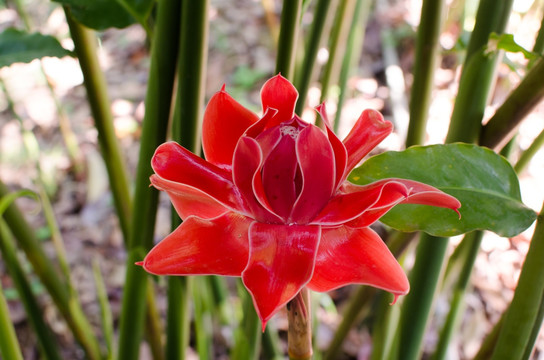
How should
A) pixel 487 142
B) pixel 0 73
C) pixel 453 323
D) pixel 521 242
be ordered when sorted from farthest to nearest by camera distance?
1. pixel 0 73
2. pixel 521 242
3. pixel 453 323
4. pixel 487 142

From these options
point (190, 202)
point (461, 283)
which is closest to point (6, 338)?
point (190, 202)

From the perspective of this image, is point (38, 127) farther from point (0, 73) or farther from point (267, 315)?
point (267, 315)

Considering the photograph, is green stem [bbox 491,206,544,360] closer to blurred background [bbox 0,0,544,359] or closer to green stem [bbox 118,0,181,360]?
green stem [bbox 118,0,181,360]

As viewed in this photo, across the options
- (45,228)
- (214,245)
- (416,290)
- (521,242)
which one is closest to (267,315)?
(214,245)

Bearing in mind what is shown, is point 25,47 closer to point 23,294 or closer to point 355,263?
point 23,294

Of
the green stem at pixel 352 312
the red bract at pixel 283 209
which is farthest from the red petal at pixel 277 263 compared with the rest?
the green stem at pixel 352 312

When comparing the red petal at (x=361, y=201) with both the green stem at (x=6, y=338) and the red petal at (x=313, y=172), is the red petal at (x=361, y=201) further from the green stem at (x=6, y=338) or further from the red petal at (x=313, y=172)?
the green stem at (x=6, y=338)

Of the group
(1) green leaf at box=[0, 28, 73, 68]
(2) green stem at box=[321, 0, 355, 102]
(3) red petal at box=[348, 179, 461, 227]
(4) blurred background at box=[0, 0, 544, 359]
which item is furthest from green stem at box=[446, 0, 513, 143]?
(4) blurred background at box=[0, 0, 544, 359]
